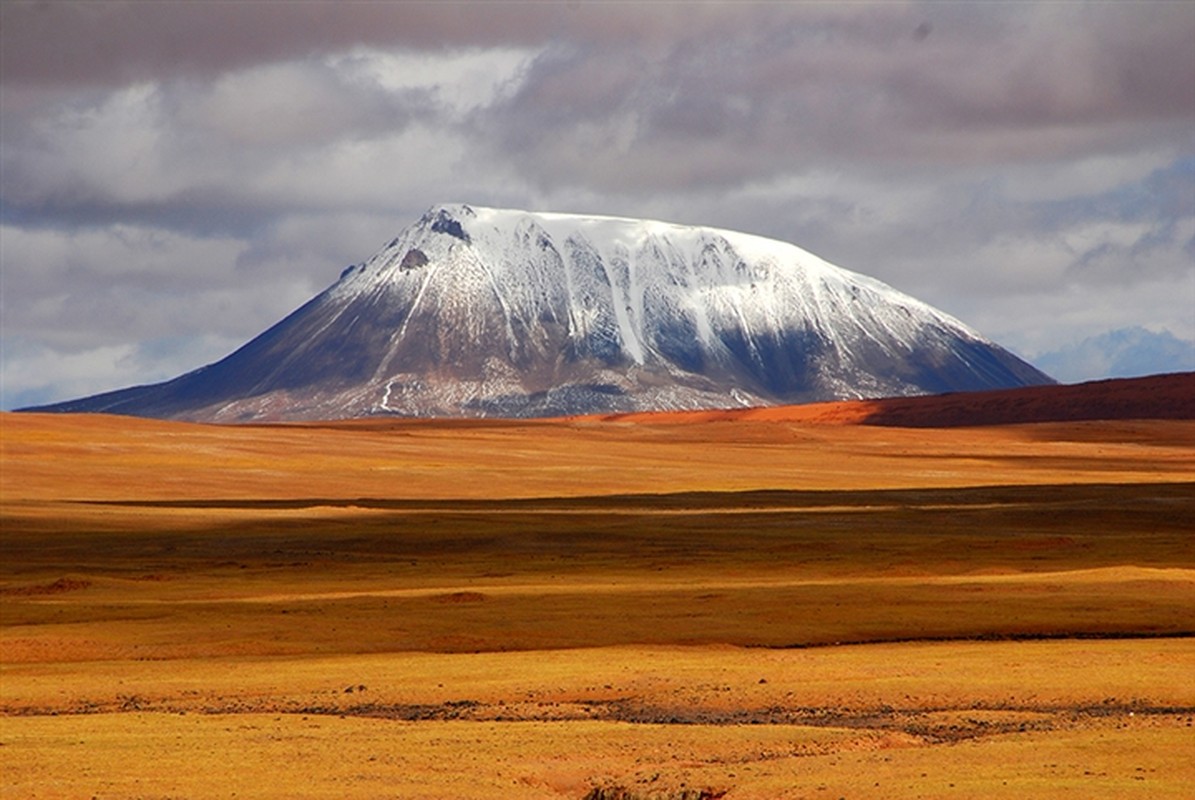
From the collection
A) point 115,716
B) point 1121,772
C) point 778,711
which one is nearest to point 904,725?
point 778,711

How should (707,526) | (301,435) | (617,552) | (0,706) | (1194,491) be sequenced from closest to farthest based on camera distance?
(0,706), (617,552), (707,526), (1194,491), (301,435)

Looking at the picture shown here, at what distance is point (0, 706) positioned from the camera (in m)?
33.0

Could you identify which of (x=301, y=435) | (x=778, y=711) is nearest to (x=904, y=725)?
(x=778, y=711)

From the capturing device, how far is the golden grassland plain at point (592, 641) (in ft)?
80.2

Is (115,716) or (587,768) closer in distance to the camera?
(587,768)

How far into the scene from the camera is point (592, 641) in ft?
138

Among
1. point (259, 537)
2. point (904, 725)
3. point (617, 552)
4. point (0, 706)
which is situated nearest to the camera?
point (904, 725)

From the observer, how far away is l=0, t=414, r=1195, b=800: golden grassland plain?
80.2ft

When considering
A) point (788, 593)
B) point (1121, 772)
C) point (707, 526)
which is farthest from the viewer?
point (707, 526)

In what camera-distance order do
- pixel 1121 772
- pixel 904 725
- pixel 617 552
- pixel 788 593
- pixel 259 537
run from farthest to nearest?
pixel 259 537
pixel 617 552
pixel 788 593
pixel 904 725
pixel 1121 772

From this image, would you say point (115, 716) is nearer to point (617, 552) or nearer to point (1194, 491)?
point (617, 552)

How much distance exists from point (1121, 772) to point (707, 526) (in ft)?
176

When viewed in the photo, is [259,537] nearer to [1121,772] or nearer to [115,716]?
[115,716]

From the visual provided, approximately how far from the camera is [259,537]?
2800 inches
